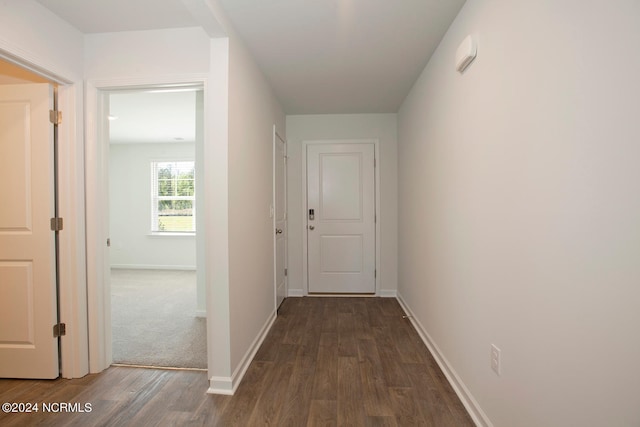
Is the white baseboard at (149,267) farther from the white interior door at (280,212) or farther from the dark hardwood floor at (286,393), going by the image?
the dark hardwood floor at (286,393)

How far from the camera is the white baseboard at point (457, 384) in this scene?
158 cm

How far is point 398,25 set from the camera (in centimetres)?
203

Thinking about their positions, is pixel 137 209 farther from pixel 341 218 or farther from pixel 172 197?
pixel 341 218

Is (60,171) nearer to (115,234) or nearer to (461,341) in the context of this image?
(461,341)

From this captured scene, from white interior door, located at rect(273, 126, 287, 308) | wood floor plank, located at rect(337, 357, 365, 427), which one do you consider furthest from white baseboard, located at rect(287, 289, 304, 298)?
wood floor plank, located at rect(337, 357, 365, 427)

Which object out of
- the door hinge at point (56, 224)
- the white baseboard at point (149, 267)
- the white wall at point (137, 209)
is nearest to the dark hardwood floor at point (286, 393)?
the door hinge at point (56, 224)

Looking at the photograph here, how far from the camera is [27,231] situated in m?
2.00

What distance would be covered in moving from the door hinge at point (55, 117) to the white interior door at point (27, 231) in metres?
0.02

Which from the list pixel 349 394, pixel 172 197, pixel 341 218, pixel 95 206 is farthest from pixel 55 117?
pixel 172 197

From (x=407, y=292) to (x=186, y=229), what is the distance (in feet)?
14.6

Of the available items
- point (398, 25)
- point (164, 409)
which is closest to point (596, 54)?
point (398, 25)

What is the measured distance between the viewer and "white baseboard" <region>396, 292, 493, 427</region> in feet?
5.19

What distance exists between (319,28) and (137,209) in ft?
17.7

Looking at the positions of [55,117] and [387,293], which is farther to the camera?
[387,293]
